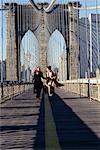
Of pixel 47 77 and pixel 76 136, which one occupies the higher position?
pixel 47 77

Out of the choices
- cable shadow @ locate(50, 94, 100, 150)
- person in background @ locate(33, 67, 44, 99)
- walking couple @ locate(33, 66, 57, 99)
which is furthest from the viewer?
person in background @ locate(33, 67, 44, 99)

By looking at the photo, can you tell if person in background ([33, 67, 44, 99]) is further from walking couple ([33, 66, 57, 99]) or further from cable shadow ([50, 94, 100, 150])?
cable shadow ([50, 94, 100, 150])

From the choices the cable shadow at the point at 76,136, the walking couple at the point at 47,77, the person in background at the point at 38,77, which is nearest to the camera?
the cable shadow at the point at 76,136

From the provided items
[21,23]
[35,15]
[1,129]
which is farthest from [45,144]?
[35,15]

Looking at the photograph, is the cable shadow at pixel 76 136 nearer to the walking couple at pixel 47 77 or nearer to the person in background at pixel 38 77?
the walking couple at pixel 47 77

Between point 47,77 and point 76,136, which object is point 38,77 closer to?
point 47,77

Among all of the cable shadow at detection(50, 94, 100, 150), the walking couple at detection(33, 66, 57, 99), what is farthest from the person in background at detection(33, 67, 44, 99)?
the cable shadow at detection(50, 94, 100, 150)

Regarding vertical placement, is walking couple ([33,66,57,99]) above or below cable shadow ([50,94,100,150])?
above

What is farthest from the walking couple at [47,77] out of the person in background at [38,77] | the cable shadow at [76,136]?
the cable shadow at [76,136]

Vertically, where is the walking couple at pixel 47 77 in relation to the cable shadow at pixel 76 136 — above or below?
above

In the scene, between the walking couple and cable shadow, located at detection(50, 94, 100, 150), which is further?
the walking couple

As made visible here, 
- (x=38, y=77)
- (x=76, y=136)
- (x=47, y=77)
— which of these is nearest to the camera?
(x=76, y=136)

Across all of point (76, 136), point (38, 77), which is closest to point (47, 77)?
point (38, 77)

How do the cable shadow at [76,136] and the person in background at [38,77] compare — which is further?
the person in background at [38,77]
